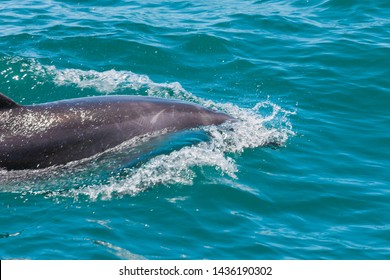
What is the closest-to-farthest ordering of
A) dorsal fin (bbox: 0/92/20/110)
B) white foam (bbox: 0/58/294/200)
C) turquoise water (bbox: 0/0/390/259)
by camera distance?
turquoise water (bbox: 0/0/390/259) → dorsal fin (bbox: 0/92/20/110) → white foam (bbox: 0/58/294/200)

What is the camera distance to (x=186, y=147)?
45.2 feet

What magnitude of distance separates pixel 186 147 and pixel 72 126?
2.24 metres

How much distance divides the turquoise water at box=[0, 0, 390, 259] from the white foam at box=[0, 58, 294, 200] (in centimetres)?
4

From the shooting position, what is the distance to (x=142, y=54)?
2025 cm

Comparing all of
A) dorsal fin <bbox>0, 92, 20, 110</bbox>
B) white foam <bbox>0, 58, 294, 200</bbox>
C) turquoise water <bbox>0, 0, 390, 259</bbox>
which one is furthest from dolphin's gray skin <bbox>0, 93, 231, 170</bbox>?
white foam <bbox>0, 58, 294, 200</bbox>

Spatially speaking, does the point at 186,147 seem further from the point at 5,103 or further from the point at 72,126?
the point at 5,103

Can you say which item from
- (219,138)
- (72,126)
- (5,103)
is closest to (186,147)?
(219,138)

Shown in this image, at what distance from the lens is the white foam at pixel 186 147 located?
12609 millimetres

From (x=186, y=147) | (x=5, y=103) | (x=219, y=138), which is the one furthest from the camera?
(x=219, y=138)

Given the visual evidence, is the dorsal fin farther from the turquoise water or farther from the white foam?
the white foam

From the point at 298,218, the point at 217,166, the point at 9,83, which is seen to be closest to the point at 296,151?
the point at 217,166

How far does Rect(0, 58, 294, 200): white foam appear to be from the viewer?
12609 mm

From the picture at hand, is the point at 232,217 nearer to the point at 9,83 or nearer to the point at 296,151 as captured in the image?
the point at 296,151

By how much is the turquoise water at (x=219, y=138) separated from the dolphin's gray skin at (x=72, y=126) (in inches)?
9.9
